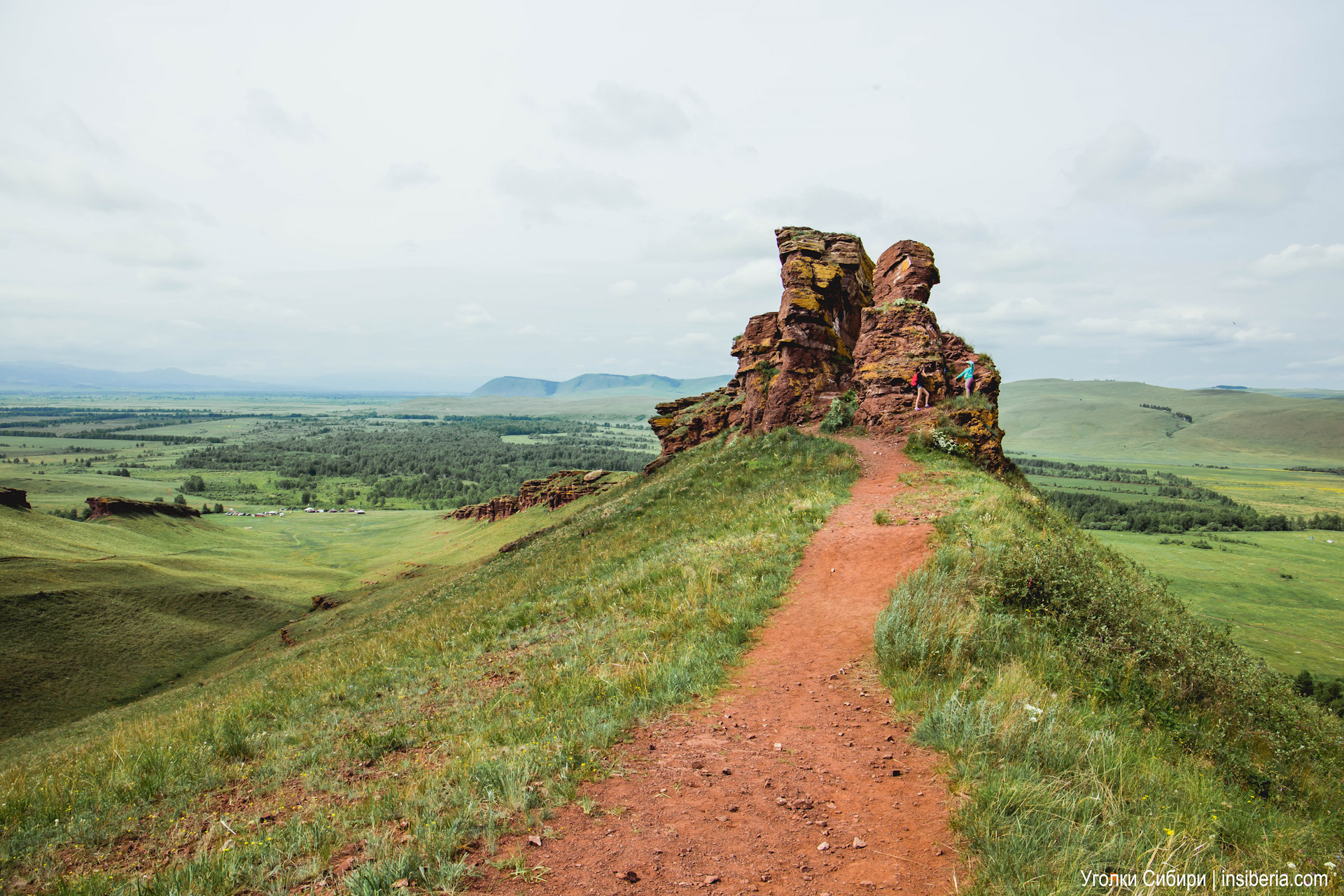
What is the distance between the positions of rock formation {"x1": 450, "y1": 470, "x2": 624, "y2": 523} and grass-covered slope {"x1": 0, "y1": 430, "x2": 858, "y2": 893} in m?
34.5

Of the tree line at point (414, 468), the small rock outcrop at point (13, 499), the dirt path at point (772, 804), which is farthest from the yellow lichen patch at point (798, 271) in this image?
the tree line at point (414, 468)

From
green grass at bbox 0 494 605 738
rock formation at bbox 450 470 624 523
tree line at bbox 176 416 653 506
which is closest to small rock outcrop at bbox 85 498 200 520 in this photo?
green grass at bbox 0 494 605 738

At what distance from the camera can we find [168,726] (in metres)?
9.75

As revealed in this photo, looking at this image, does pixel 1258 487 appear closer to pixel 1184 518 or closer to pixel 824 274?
pixel 1184 518

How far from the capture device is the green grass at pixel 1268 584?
45.5 meters

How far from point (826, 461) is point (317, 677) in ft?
53.9

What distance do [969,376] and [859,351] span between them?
5215 mm

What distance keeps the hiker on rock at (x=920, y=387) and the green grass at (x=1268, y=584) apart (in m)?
21.9

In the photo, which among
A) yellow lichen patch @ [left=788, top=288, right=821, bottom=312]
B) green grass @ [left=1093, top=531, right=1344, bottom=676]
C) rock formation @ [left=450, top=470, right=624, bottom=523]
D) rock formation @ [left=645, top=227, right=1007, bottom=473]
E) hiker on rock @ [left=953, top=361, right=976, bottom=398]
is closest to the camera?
hiker on rock @ [left=953, top=361, right=976, bottom=398]

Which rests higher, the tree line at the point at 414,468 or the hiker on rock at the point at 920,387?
the hiker on rock at the point at 920,387

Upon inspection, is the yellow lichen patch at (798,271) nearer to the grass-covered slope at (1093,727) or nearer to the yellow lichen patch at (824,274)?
the yellow lichen patch at (824,274)

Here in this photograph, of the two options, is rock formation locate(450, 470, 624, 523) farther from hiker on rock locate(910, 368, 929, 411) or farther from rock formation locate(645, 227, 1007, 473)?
hiker on rock locate(910, 368, 929, 411)

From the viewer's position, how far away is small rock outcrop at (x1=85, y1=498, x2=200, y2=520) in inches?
2197

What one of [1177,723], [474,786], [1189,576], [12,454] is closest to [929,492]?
[1177,723]
